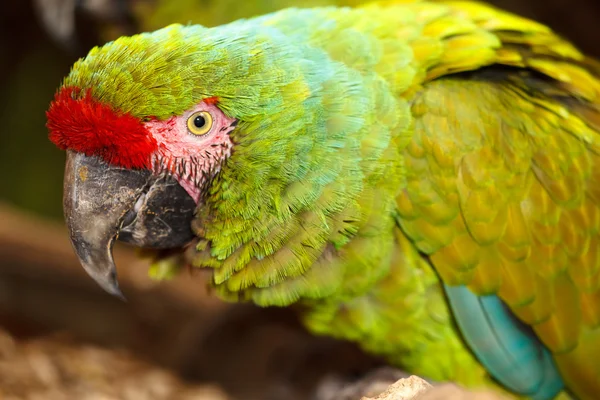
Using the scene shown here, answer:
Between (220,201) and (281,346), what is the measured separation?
147 centimetres

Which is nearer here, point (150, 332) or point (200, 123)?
point (200, 123)

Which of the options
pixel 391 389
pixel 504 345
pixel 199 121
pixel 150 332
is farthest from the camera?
pixel 150 332

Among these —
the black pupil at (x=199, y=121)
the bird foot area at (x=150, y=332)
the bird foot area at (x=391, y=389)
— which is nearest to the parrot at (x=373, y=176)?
the black pupil at (x=199, y=121)

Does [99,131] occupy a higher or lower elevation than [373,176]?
higher

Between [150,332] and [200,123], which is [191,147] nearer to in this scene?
[200,123]

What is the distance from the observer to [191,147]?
1.38 m

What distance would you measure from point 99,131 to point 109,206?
0.18 m

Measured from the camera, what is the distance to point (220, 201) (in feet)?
4.70

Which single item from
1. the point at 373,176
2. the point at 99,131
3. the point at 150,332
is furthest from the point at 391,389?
the point at 150,332

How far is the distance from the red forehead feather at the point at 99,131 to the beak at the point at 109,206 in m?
0.03

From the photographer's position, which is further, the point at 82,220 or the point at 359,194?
the point at 359,194

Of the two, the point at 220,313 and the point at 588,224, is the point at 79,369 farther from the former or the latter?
the point at 588,224

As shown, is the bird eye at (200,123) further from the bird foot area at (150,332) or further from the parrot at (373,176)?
the bird foot area at (150,332)

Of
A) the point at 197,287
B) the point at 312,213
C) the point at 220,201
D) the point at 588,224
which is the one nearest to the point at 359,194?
the point at 312,213
